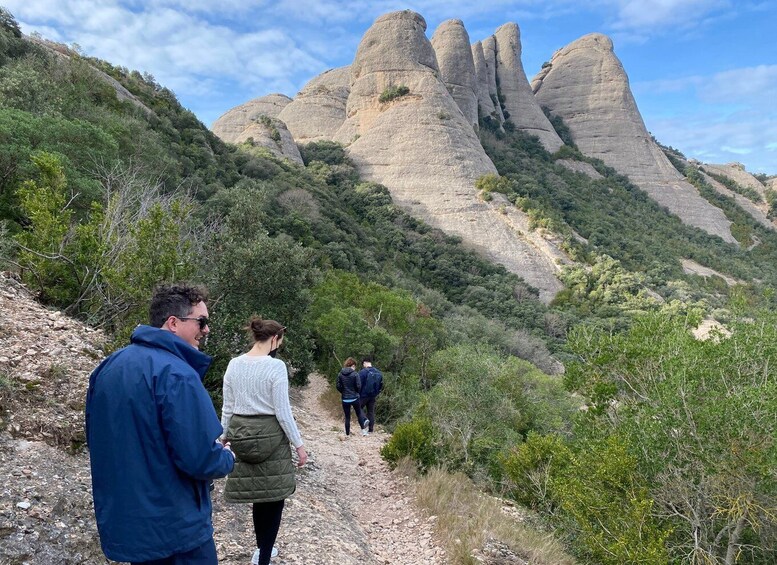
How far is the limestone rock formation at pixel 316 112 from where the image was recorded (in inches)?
2195

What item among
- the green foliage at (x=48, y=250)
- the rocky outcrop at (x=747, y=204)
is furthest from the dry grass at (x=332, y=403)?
the rocky outcrop at (x=747, y=204)

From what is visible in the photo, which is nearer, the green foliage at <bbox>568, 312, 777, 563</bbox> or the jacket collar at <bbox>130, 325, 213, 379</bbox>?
the jacket collar at <bbox>130, 325, 213, 379</bbox>

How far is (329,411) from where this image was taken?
35.5 feet

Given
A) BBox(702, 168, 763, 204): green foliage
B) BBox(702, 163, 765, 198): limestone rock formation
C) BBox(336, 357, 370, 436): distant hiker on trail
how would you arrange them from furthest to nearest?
BBox(702, 163, 765, 198): limestone rock formation → BBox(702, 168, 763, 204): green foliage → BBox(336, 357, 370, 436): distant hiker on trail

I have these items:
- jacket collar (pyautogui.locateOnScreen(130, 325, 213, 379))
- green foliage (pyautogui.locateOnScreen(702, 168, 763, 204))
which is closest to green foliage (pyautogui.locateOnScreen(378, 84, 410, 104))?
green foliage (pyautogui.locateOnScreen(702, 168, 763, 204))

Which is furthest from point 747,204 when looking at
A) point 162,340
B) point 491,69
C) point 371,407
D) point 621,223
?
point 162,340

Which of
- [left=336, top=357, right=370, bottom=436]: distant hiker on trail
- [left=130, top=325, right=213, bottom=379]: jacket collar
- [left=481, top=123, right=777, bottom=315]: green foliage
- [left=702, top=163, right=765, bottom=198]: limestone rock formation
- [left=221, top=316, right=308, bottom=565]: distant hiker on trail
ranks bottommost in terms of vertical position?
[left=336, top=357, right=370, bottom=436]: distant hiker on trail

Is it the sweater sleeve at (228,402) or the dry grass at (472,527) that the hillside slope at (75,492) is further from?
the sweater sleeve at (228,402)

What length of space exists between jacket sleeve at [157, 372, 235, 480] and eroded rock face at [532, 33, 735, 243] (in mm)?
61213

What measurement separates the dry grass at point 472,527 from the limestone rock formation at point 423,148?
1169 inches

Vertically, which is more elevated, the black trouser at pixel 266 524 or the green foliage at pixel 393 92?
the green foliage at pixel 393 92

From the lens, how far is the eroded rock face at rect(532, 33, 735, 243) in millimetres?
56156

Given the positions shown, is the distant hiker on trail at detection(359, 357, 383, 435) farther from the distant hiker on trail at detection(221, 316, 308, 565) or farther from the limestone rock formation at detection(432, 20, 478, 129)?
the limestone rock formation at detection(432, 20, 478, 129)

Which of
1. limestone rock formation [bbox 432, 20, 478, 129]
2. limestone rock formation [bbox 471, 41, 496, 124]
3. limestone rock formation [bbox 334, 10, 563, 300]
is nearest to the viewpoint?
limestone rock formation [bbox 334, 10, 563, 300]
